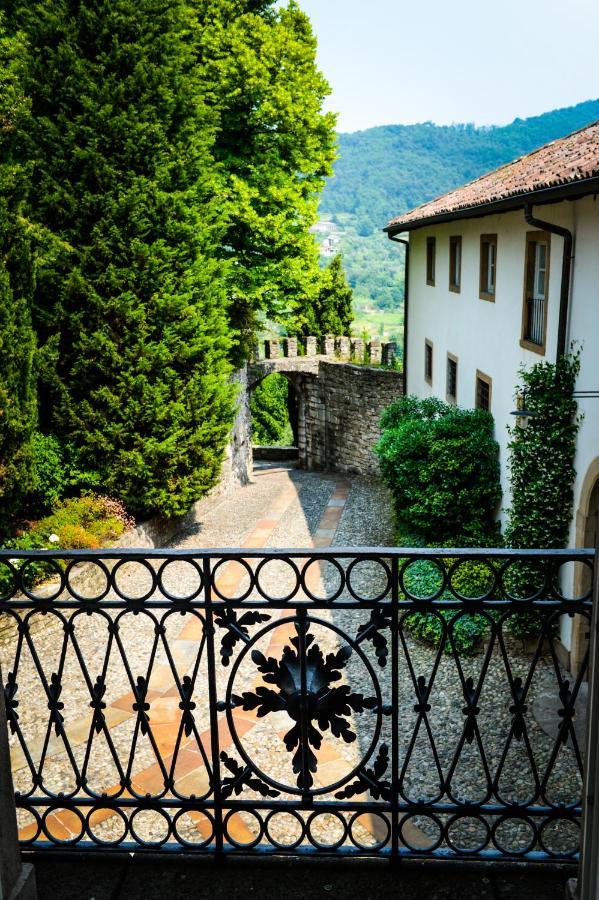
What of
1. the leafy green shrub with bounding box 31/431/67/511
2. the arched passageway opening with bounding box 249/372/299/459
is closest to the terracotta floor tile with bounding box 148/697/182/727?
the leafy green shrub with bounding box 31/431/67/511

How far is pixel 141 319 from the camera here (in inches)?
495

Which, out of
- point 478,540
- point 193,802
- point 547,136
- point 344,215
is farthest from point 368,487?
point 344,215

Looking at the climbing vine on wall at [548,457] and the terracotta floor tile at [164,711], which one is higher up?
the climbing vine on wall at [548,457]

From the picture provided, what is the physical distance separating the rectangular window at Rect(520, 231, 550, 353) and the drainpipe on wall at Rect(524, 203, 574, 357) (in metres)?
0.82

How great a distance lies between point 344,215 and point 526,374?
265 feet

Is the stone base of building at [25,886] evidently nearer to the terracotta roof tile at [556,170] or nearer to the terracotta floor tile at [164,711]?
the terracotta floor tile at [164,711]

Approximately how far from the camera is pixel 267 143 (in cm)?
1759

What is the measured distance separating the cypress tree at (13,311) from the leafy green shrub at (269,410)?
2568 centimetres

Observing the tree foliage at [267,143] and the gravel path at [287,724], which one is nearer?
the gravel path at [287,724]

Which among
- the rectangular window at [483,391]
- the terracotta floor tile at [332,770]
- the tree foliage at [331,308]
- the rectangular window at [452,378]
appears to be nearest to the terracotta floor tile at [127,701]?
the terracotta floor tile at [332,770]

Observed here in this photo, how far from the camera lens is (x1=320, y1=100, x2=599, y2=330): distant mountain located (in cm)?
7331

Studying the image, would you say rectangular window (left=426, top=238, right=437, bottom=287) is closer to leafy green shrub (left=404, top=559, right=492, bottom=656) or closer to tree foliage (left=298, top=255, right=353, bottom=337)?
leafy green shrub (left=404, top=559, right=492, bottom=656)

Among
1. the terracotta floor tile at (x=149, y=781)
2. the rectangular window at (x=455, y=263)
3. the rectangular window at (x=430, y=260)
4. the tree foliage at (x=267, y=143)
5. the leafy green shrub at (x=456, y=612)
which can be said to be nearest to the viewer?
the terracotta floor tile at (x=149, y=781)

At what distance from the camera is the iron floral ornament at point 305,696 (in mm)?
2840
